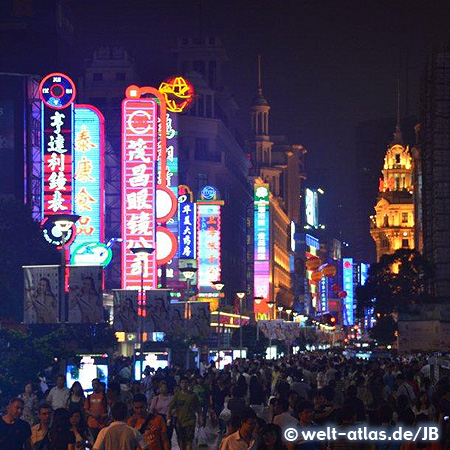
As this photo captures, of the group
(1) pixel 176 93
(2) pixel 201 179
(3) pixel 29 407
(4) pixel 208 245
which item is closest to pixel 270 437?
(3) pixel 29 407

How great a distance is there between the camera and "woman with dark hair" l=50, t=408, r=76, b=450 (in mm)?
17781

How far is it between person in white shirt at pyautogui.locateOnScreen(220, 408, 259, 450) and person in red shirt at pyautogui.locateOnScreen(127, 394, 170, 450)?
3.49 meters

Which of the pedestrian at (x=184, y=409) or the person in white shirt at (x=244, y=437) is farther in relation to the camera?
the pedestrian at (x=184, y=409)

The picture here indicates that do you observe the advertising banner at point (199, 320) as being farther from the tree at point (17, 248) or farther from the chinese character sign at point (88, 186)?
the chinese character sign at point (88, 186)

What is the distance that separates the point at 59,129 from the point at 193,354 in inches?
506

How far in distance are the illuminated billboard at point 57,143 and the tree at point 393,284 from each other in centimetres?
6606

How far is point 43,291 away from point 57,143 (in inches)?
982

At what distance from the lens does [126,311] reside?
49500 millimetres

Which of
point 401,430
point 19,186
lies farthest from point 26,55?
point 401,430

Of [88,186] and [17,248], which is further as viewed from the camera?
[88,186]

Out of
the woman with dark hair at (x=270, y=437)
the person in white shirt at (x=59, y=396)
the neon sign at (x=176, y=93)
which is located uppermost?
the neon sign at (x=176, y=93)

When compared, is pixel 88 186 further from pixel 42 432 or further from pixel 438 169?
pixel 438 169

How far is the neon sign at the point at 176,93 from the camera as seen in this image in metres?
115

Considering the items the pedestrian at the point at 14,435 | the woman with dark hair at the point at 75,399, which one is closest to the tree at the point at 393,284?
the woman with dark hair at the point at 75,399
